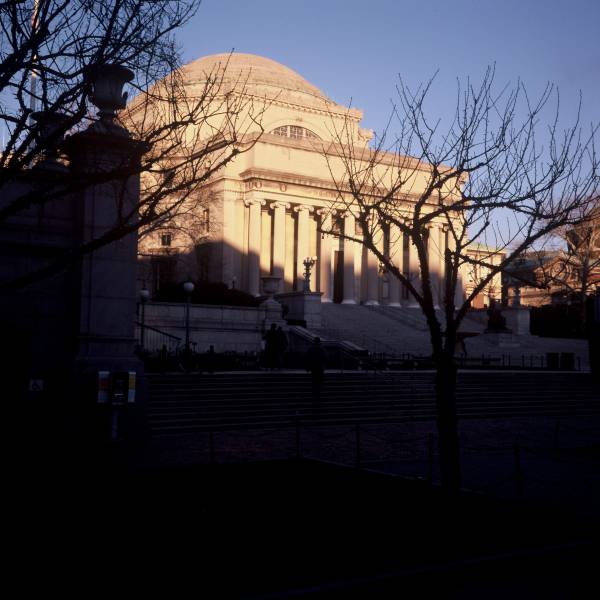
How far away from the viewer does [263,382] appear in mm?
25672

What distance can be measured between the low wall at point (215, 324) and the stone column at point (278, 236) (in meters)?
17.9

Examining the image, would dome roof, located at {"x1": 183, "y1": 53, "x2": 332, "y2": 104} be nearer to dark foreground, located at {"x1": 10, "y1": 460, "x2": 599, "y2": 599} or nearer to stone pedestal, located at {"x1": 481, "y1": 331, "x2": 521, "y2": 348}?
stone pedestal, located at {"x1": 481, "y1": 331, "x2": 521, "y2": 348}

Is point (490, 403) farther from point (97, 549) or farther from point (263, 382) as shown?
point (97, 549)

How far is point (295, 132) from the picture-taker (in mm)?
68000

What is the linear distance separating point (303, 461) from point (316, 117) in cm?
5780

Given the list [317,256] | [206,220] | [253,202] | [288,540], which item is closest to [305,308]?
[206,220]

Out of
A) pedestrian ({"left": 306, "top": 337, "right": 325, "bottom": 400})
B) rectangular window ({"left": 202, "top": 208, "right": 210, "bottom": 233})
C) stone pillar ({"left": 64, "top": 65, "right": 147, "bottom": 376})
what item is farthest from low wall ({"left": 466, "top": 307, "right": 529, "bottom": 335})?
stone pillar ({"left": 64, "top": 65, "right": 147, "bottom": 376})

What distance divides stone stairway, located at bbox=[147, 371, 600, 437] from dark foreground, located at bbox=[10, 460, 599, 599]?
24.2 feet

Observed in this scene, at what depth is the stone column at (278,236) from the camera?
58625 millimetres

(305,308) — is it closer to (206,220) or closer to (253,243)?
(206,220)

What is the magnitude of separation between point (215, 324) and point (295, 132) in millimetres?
32760

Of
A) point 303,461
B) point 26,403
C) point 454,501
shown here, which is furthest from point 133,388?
point 454,501

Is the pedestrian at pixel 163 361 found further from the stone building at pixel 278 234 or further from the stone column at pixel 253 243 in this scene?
the stone column at pixel 253 243

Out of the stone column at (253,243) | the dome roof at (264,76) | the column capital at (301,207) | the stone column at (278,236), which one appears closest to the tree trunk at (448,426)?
the stone column at (253,243)
